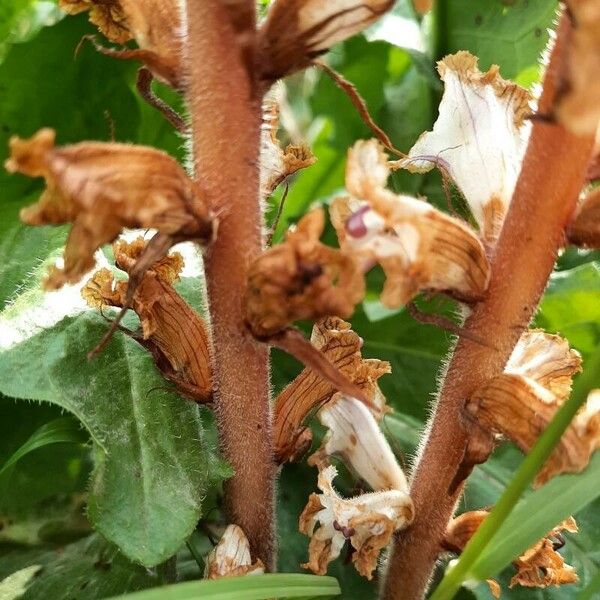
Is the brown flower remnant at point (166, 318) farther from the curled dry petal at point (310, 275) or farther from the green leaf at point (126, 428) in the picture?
the curled dry petal at point (310, 275)

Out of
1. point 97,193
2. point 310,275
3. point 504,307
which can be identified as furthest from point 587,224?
point 97,193

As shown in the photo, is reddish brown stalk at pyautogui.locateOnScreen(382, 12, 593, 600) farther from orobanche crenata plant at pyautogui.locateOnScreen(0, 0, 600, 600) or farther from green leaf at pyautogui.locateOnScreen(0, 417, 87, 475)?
green leaf at pyautogui.locateOnScreen(0, 417, 87, 475)

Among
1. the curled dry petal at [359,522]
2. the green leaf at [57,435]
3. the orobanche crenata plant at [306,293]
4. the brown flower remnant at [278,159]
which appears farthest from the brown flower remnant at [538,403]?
the green leaf at [57,435]

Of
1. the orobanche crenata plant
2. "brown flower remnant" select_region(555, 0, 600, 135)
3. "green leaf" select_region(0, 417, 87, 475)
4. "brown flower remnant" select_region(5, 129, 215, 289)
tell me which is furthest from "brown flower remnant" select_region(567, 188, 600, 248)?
"green leaf" select_region(0, 417, 87, 475)

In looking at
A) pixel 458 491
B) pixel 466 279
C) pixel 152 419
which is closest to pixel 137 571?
pixel 152 419

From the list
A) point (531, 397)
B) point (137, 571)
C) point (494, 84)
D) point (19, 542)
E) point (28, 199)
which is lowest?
point (19, 542)

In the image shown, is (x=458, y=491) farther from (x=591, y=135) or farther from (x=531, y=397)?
(x=591, y=135)

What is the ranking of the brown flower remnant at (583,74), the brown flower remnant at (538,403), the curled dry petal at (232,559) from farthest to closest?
the curled dry petal at (232,559) < the brown flower remnant at (538,403) < the brown flower remnant at (583,74)
